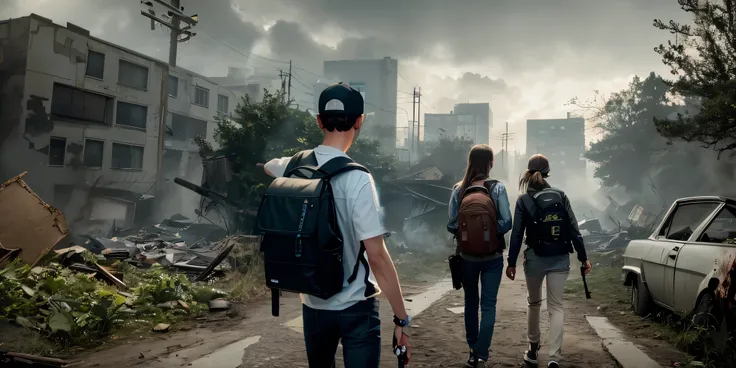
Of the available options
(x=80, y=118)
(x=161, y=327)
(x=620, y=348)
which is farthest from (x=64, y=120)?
(x=620, y=348)

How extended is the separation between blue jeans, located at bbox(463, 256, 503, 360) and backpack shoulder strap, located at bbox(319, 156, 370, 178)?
2426 millimetres

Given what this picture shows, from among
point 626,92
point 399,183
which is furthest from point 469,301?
point 626,92

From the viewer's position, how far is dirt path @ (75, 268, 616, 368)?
4.40 metres

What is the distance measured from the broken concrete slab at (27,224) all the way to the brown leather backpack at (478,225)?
7.39 m

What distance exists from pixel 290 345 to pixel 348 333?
3.41 metres

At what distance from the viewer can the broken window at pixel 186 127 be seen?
35625 millimetres

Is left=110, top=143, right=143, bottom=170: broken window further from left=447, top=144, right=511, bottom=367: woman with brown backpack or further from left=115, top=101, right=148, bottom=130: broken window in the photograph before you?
left=447, top=144, right=511, bottom=367: woman with brown backpack

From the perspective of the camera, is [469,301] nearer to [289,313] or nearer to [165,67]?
[289,313]

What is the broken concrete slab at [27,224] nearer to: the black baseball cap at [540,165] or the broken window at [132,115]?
the black baseball cap at [540,165]

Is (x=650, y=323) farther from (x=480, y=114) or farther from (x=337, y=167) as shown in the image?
(x=480, y=114)

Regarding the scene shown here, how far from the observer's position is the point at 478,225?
395cm

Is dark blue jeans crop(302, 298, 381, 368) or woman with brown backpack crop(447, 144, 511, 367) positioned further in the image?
woman with brown backpack crop(447, 144, 511, 367)

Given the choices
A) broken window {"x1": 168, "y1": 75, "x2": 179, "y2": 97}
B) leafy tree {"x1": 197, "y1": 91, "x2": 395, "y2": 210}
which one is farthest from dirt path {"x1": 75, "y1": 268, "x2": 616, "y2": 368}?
broken window {"x1": 168, "y1": 75, "x2": 179, "y2": 97}

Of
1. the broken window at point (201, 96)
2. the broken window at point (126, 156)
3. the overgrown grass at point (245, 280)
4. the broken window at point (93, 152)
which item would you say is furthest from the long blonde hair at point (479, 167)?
the broken window at point (201, 96)
